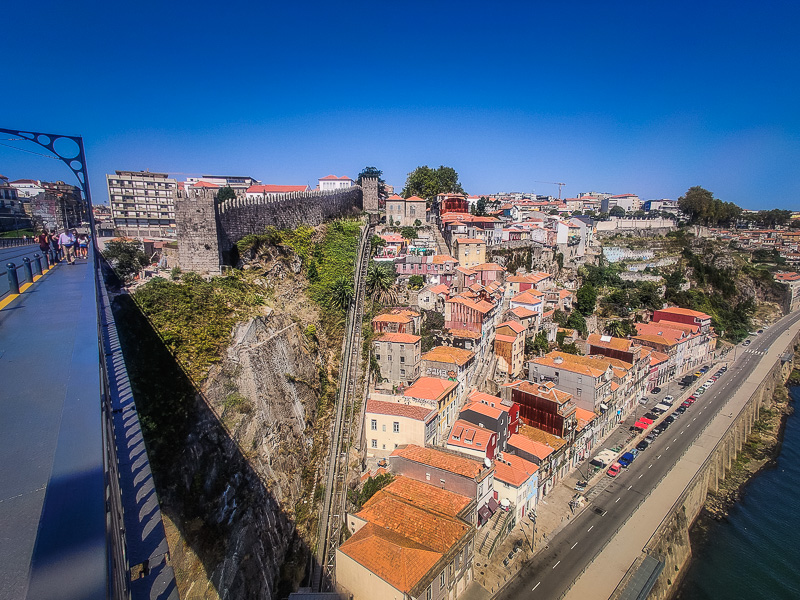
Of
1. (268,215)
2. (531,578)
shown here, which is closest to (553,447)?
(531,578)

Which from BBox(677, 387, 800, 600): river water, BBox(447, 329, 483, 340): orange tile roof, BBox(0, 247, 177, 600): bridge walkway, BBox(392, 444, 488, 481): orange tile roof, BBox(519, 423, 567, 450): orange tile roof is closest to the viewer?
BBox(0, 247, 177, 600): bridge walkway

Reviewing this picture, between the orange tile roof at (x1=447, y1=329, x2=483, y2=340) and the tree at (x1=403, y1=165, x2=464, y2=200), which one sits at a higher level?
the tree at (x1=403, y1=165, x2=464, y2=200)

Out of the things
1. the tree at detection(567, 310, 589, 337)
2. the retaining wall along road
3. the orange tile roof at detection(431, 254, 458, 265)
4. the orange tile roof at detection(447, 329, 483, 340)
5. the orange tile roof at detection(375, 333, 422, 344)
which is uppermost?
the orange tile roof at detection(431, 254, 458, 265)

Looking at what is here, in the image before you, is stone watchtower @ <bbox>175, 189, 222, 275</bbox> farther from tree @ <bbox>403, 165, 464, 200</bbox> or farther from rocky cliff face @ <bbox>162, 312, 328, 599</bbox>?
tree @ <bbox>403, 165, 464, 200</bbox>

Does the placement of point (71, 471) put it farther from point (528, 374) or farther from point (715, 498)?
point (715, 498)

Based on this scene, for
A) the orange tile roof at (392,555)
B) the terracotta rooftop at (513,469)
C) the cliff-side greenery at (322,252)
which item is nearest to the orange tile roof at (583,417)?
the terracotta rooftop at (513,469)

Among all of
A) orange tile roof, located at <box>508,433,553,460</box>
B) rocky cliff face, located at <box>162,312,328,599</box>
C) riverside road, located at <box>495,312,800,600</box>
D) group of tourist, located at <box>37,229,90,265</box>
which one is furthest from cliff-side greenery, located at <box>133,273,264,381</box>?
orange tile roof, located at <box>508,433,553,460</box>
